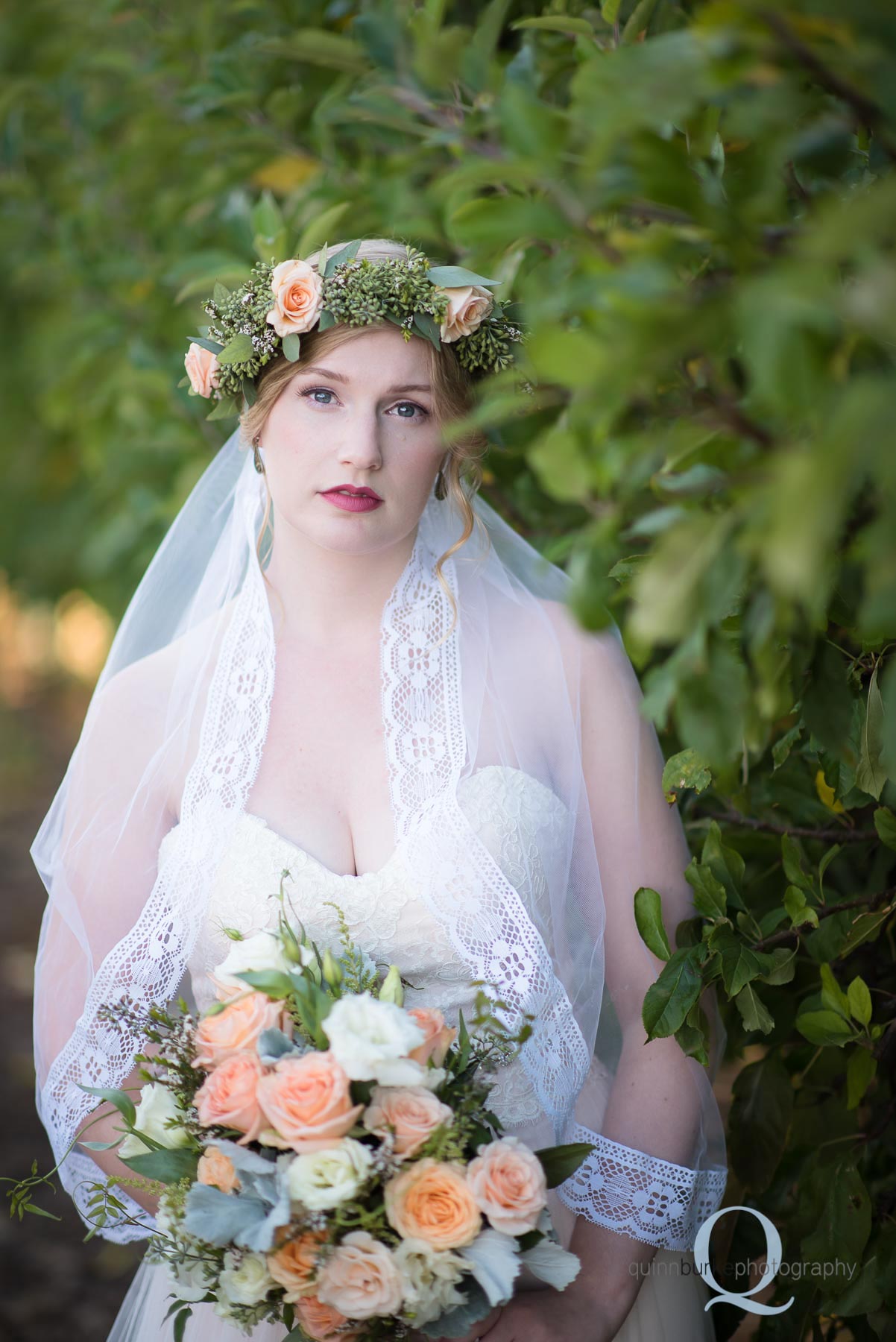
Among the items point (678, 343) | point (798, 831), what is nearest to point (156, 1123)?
point (798, 831)

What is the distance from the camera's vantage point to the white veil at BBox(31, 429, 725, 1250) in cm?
177

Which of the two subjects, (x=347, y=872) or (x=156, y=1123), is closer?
(x=156, y=1123)

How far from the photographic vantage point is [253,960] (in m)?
1.47

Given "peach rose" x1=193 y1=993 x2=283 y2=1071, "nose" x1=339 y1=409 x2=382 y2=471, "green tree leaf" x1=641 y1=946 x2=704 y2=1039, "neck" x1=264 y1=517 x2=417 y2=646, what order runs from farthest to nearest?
1. "neck" x1=264 y1=517 x2=417 y2=646
2. "nose" x1=339 y1=409 x2=382 y2=471
3. "green tree leaf" x1=641 y1=946 x2=704 y2=1039
4. "peach rose" x1=193 y1=993 x2=283 y2=1071

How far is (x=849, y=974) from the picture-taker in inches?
78.6

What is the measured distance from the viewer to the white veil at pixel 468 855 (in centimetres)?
177

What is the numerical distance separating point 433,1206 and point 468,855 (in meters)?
0.58

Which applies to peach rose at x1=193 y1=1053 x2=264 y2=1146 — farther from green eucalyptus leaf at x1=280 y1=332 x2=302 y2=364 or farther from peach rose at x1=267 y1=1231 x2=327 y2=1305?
green eucalyptus leaf at x1=280 y1=332 x2=302 y2=364

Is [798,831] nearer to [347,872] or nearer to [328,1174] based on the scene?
[347,872]

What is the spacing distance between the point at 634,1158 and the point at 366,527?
3.78 feet

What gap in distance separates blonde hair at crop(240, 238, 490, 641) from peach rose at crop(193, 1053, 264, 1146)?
2.91ft

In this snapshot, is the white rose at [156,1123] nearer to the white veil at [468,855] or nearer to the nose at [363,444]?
the white veil at [468,855]

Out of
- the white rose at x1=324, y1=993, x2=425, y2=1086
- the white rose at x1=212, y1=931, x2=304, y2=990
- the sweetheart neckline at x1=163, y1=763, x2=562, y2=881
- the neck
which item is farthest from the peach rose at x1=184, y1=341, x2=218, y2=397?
the white rose at x1=324, y1=993, x2=425, y2=1086

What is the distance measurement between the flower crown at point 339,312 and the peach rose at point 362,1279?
4.26 ft
